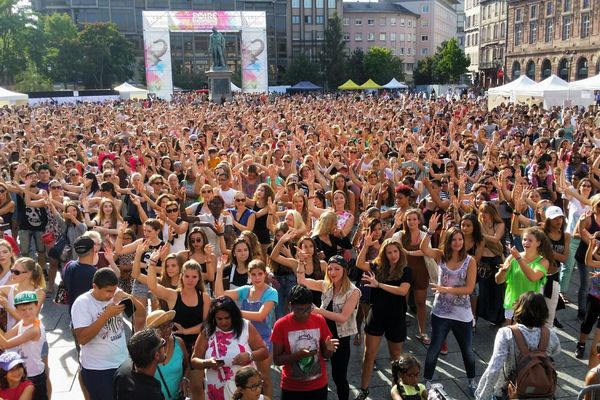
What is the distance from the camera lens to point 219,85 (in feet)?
118

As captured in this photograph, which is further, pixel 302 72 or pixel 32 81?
pixel 302 72

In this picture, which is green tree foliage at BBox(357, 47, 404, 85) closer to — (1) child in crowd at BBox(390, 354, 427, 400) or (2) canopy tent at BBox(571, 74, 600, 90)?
(2) canopy tent at BBox(571, 74, 600, 90)

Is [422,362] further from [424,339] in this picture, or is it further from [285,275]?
[285,275]

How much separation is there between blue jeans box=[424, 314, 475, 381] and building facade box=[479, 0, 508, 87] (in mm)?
73317

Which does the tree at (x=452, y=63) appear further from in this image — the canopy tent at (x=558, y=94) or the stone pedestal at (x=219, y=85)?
the canopy tent at (x=558, y=94)

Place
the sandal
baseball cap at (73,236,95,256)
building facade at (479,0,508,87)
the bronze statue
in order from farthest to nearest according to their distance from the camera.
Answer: building facade at (479,0,508,87)
the bronze statue
the sandal
baseball cap at (73,236,95,256)

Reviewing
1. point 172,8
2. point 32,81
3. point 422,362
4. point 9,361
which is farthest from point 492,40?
point 9,361

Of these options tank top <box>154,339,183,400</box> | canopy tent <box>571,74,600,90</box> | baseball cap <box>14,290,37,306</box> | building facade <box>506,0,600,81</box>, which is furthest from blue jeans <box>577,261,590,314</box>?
building facade <box>506,0,600,81</box>

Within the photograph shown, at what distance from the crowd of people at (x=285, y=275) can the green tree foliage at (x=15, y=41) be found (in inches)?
2643

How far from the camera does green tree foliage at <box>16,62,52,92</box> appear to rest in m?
64.1

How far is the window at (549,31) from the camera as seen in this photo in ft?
199

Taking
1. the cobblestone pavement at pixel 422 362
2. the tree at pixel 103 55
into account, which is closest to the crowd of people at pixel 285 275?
the cobblestone pavement at pixel 422 362

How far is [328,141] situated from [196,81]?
63.5 m

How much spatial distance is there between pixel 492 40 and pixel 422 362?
82.3 m
